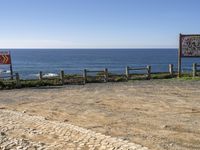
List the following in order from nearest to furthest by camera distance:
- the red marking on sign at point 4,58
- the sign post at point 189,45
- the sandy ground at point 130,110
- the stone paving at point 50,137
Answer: the stone paving at point 50,137
the sandy ground at point 130,110
the red marking on sign at point 4,58
the sign post at point 189,45

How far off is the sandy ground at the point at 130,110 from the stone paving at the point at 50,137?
17.1 inches

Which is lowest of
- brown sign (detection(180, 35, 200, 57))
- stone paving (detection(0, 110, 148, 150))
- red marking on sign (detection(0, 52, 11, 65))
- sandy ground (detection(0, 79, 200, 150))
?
stone paving (detection(0, 110, 148, 150))

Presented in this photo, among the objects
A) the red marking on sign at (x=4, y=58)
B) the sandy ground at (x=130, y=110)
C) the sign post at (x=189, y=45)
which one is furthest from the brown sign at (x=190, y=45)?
the red marking on sign at (x=4, y=58)

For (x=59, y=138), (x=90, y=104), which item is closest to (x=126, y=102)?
(x=90, y=104)

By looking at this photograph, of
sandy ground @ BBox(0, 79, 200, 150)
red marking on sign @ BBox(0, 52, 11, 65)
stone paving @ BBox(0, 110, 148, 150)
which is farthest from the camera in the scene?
red marking on sign @ BBox(0, 52, 11, 65)

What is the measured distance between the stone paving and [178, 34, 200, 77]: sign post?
54.7 ft

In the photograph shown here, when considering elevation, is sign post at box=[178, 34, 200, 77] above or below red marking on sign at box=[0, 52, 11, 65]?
above

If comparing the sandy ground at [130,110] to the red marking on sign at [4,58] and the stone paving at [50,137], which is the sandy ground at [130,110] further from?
the red marking on sign at [4,58]

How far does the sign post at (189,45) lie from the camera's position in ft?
89.2

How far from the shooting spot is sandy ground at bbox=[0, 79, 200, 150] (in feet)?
33.6

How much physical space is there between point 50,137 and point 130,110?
432cm

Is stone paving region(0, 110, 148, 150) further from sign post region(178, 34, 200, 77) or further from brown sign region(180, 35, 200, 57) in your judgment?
brown sign region(180, 35, 200, 57)

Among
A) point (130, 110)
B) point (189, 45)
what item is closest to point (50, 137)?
point (130, 110)

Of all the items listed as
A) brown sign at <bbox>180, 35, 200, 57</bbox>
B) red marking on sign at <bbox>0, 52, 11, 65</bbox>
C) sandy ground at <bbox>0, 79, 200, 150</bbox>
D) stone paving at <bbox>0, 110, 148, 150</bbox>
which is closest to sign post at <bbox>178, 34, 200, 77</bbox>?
brown sign at <bbox>180, 35, 200, 57</bbox>
